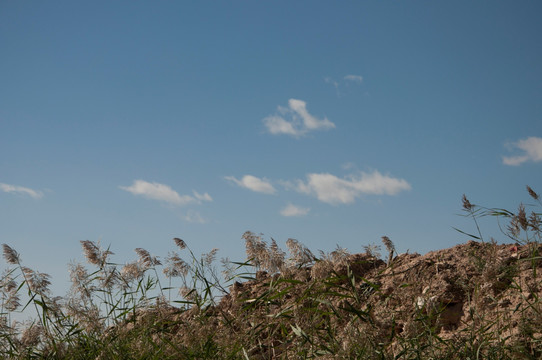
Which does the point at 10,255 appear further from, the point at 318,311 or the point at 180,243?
the point at 318,311

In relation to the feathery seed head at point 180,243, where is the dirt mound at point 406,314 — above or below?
below

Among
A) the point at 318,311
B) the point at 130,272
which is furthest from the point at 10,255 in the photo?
the point at 318,311

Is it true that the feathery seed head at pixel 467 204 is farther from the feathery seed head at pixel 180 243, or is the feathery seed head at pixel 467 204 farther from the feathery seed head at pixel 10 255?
the feathery seed head at pixel 10 255

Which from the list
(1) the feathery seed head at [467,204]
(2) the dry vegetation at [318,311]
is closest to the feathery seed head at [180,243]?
(2) the dry vegetation at [318,311]

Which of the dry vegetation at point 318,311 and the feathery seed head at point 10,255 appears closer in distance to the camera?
the dry vegetation at point 318,311

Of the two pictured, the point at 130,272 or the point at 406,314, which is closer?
the point at 406,314

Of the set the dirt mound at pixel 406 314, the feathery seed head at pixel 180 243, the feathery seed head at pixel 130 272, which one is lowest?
the dirt mound at pixel 406 314

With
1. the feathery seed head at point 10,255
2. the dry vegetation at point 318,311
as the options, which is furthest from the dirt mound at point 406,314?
the feathery seed head at point 10,255

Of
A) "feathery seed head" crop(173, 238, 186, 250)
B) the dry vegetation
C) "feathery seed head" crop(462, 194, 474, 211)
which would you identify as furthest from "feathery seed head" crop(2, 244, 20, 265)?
"feathery seed head" crop(462, 194, 474, 211)

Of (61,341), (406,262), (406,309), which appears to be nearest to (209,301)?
(61,341)

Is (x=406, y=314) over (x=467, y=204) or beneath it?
beneath

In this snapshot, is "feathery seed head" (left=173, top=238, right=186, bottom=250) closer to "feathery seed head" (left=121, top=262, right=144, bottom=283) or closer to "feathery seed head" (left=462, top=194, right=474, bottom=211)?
"feathery seed head" (left=121, top=262, right=144, bottom=283)

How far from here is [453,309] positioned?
4.23 m

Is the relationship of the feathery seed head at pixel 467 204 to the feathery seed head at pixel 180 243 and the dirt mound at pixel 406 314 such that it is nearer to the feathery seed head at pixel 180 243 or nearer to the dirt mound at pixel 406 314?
the dirt mound at pixel 406 314
